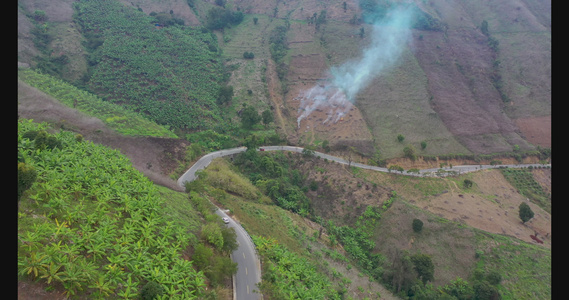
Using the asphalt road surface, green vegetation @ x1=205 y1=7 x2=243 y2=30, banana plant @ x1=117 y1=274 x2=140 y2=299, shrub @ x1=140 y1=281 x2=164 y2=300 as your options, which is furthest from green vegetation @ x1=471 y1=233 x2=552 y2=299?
green vegetation @ x1=205 y1=7 x2=243 y2=30

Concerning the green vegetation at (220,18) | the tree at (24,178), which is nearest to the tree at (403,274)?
the tree at (24,178)

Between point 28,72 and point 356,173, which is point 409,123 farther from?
point 28,72

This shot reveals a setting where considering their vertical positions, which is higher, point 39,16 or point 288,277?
point 39,16

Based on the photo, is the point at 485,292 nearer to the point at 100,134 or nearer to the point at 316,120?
the point at 316,120

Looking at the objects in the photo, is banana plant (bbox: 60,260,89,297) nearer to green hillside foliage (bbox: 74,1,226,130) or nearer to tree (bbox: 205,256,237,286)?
tree (bbox: 205,256,237,286)

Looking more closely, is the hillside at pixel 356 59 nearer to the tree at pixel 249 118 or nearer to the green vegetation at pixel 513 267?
the tree at pixel 249 118

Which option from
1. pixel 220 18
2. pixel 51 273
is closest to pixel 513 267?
pixel 51 273

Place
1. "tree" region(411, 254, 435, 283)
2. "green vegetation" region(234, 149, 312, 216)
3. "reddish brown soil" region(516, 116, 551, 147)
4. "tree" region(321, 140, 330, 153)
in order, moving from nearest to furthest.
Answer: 1. "tree" region(411, 254, 435, 283)
2. "green vegetation" region(234, 149, 312, 216)
3. "tree" region(321, 140, 330, 153)
4. "reddish brown soil" region(516, 116, 551, 147)
